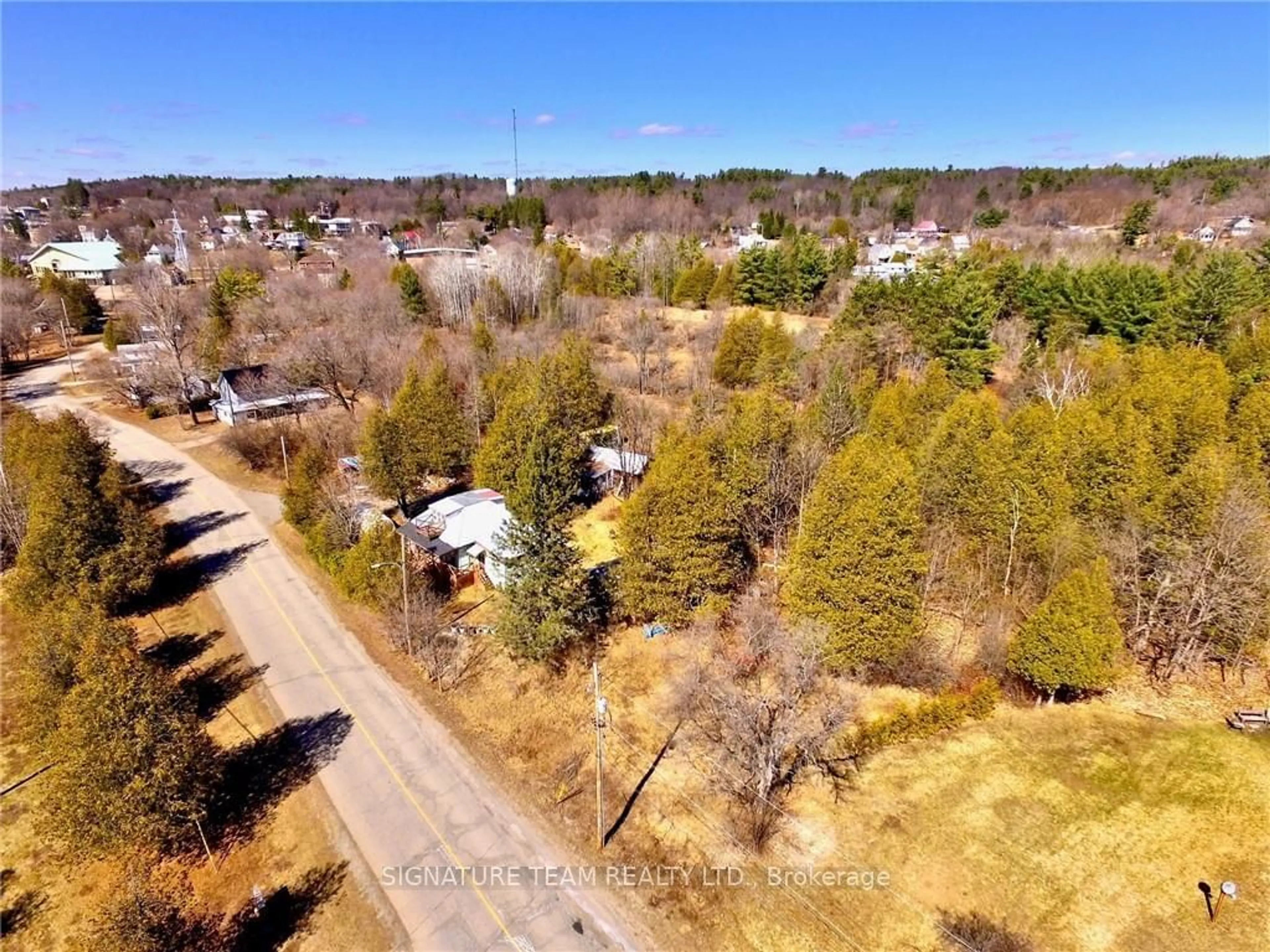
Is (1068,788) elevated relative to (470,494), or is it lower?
lower

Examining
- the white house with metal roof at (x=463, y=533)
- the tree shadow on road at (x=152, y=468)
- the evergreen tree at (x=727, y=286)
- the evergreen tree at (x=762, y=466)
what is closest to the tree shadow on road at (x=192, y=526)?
the tree shadow on road at (x=152, y=468)

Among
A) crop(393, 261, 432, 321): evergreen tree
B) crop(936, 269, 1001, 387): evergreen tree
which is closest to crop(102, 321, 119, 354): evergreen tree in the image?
crop(393, 261, 432, 321): evergreen tree

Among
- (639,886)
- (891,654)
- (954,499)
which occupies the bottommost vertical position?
(639,886)

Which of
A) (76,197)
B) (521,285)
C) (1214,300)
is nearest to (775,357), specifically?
(521,285)

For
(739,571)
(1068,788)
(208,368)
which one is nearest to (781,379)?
(739,571)

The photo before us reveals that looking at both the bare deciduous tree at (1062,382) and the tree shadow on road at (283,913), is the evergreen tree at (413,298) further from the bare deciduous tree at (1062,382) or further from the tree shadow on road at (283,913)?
the tree shadow on road at (283,913)

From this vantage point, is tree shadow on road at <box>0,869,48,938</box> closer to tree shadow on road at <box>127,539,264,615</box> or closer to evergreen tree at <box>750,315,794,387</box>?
tree shadow on road at <box>127,539,264,615</box>

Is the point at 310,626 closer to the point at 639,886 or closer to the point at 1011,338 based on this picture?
the point at 639,886
